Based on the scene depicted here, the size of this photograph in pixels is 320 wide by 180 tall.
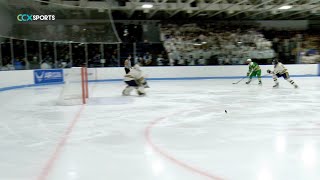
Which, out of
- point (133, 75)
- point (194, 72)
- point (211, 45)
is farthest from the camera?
point (211, 45)

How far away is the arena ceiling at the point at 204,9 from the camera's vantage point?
15930 mm

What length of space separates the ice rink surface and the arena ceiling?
29.0 ft

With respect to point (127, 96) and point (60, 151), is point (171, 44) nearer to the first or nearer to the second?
point (127, 96)

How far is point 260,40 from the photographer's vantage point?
Answer: 63.3 ft

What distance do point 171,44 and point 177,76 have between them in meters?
2.19

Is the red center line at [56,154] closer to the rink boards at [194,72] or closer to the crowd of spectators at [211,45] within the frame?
the rink boards at [194,72]

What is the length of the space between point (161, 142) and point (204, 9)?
14.6 meters

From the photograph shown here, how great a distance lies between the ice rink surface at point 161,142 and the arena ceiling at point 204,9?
8.85m

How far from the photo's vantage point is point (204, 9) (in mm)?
17641

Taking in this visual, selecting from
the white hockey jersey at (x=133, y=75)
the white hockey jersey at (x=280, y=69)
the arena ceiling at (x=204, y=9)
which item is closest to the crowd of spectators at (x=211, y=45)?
the arena ceiling at (x=204, y=9)

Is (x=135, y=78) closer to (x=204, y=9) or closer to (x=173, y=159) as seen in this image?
(x=173, y=159)

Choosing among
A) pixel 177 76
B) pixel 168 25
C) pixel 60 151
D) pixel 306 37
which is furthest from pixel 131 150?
pixel 306 37

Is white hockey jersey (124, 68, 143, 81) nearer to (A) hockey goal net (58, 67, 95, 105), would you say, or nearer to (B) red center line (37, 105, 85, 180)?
(A) hockey goal net (58, 67, 95, 105)

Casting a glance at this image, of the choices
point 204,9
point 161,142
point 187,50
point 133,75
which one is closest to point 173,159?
point 161,142
